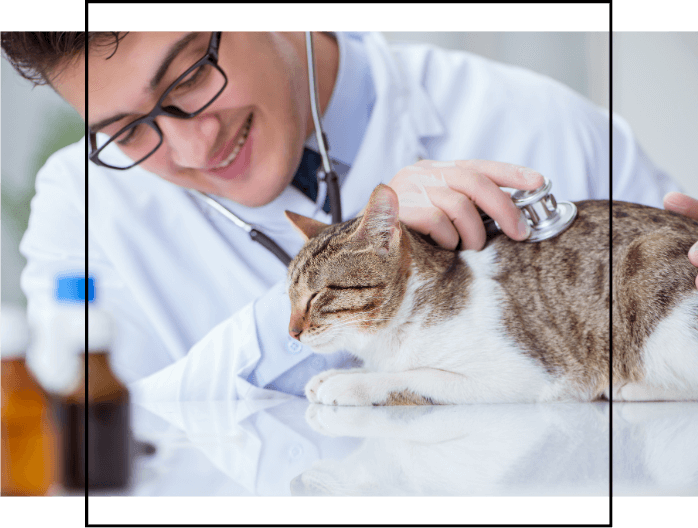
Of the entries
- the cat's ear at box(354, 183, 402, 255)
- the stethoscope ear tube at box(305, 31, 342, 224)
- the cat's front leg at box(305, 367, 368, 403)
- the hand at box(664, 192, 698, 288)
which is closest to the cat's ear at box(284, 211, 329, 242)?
the stethoscope ear tube at box(305, 31, 342, 224)

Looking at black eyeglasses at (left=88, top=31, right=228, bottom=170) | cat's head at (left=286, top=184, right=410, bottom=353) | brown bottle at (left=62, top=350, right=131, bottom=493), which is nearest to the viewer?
brown bottle at (left=62, top=350, right=131, bottom=493)

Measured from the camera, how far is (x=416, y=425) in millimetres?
855

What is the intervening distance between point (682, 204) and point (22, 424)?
54.2 inches

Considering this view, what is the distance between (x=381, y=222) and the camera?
100 centimetres

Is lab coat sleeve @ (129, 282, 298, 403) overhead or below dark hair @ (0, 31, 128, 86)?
below

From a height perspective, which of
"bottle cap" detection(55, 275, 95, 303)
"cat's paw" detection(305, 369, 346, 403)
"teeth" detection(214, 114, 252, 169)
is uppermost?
"teeth" detection(214, 114, 252, 169)

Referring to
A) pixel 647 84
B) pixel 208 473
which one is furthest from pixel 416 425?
pixel 647 84

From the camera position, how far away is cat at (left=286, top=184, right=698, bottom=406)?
3.17 ft

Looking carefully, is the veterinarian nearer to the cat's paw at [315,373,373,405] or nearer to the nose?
the nose

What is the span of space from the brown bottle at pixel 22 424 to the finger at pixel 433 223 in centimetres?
78

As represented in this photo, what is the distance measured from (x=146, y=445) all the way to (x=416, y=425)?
0.45 metres

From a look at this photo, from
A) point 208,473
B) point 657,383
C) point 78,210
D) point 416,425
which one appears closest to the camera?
point 208,473

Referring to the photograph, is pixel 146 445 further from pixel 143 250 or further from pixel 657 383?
pixel 657 383

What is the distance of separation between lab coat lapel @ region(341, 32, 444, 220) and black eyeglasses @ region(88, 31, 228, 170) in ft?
1.12
